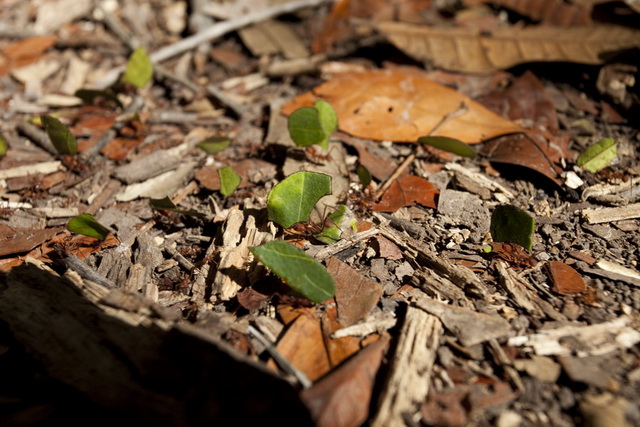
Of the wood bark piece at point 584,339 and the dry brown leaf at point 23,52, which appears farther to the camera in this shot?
the dry brown leaf at point 23,52

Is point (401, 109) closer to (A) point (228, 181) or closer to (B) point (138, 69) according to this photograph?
(A) point (228, 181)

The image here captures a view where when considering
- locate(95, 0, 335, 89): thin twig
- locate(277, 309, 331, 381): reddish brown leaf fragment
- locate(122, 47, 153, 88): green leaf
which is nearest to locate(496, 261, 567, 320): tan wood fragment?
locate(277, 309, 331, 381): reddish brown leaf fragment

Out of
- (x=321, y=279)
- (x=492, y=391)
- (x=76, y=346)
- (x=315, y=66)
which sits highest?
(x=315, y=66)

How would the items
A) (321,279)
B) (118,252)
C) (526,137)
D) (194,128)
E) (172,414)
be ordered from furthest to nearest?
(194,128)
(526,137)
(118,252)
(321,279)
(172,414)

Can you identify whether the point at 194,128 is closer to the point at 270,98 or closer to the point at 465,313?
the point at 270,98

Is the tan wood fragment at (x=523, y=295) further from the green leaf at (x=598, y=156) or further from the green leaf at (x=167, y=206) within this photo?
the green leaf at (x=167, y=206)

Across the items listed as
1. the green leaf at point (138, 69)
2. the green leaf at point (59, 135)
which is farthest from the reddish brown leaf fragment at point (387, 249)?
the green leaf at point (138, 69)

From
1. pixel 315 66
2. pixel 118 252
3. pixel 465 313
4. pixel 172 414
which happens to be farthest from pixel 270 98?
pixel 172 414
